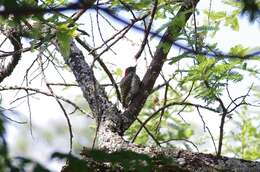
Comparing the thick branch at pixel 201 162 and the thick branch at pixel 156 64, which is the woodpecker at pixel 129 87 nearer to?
the thick branch at pixel 156 64

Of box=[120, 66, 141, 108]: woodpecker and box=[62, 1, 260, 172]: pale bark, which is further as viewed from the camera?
box=[120, 66, 141, 108]: woodpecker

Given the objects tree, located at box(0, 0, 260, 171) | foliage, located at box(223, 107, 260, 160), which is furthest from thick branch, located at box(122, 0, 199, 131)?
foliage, located at box(223, 107, 260, 160)

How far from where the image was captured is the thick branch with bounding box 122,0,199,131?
2391 mm

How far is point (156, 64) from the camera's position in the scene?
2.73m

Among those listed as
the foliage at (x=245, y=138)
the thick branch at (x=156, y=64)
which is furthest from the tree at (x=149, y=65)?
the foliage at (x=245, y=138)

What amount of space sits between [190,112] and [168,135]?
0.80 ft

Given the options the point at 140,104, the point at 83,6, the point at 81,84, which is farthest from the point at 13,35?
the point at 83,6

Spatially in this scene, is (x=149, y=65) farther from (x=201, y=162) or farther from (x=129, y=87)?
(x=201, y=162)

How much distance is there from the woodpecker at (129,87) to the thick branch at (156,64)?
0.08 feet

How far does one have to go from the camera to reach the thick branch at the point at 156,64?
2391mm

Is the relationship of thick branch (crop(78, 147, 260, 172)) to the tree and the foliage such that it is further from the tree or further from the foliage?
the foliage

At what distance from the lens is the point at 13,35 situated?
9.67 feet

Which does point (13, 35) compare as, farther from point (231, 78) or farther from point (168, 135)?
point (168, 135)

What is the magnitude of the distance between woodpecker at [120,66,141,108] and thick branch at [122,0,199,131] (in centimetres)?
3
